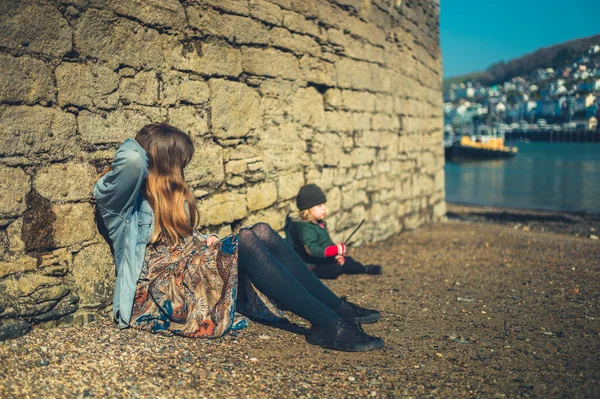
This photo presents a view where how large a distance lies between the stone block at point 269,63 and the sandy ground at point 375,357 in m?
1.77

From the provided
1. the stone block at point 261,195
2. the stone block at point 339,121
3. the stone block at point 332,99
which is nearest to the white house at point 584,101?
the stone block at point 339,121

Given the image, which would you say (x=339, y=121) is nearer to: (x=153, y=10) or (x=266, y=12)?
(x=266, y=12)

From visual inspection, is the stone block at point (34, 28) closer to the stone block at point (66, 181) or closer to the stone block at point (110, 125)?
the stone block at point (110, 125)

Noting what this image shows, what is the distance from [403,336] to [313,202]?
150 centimetres

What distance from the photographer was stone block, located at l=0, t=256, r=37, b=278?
2461 millimetres

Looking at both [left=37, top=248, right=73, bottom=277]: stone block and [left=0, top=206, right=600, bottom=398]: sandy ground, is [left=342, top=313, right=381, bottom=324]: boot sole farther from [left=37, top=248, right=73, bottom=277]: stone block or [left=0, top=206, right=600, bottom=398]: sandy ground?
[left=37, top=248, right=73, bottom=277]: stone block

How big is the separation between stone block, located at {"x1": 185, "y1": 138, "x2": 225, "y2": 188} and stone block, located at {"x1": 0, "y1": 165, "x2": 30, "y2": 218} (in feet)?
3.44

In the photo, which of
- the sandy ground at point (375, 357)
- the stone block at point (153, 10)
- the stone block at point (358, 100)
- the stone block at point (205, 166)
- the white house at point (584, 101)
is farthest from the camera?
the white house at point (584, 101)

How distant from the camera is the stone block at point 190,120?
331 centimetres

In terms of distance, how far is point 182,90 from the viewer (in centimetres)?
335

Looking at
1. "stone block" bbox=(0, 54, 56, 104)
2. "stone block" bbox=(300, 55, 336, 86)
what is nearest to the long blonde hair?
"stone block" bbox=(0, 54, 56, 104)

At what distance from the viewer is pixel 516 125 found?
69500 mm

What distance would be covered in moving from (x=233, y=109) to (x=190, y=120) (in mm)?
447

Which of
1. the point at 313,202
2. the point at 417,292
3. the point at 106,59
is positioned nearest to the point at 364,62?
the point at 313,202
